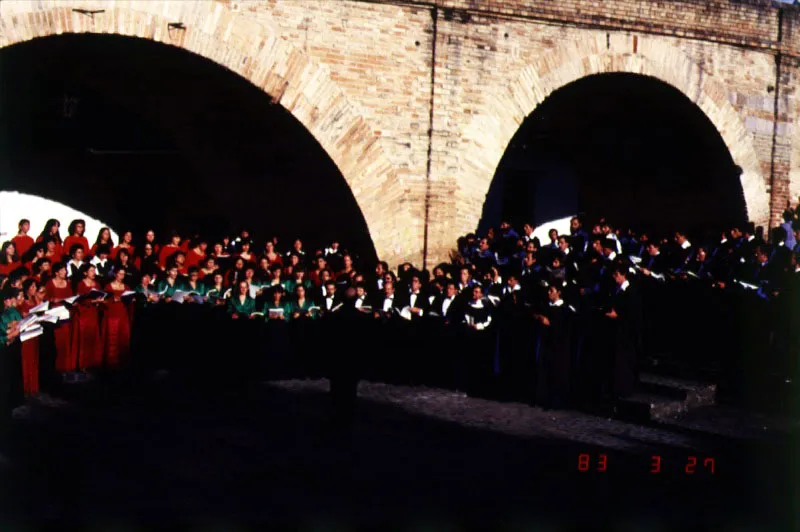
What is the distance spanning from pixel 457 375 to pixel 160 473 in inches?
204

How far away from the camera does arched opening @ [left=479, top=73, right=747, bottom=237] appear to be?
1769 centimetres

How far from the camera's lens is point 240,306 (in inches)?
497

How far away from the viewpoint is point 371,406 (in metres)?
11.2

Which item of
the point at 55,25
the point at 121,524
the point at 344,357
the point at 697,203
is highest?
the point at 55,25

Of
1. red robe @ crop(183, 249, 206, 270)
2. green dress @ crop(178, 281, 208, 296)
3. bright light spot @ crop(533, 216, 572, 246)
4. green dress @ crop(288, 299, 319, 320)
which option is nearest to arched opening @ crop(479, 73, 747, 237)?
bright light spot @ crop(533, 216, 572, 246)

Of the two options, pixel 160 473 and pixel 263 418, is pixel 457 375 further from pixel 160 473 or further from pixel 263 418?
pixel 160 473

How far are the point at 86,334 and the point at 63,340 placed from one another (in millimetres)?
304

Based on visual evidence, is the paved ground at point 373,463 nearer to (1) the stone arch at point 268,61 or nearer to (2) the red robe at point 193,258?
(2) the red robe at point 193,258

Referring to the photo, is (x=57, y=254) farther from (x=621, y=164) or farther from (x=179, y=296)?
(x=621, y=164)

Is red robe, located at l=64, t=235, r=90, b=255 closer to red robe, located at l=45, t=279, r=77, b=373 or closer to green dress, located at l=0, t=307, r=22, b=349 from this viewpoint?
red robe, located at l=45, t=279, r=77, b=373

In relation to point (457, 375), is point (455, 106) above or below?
above

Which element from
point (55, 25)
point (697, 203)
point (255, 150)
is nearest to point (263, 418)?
point (55, 25)

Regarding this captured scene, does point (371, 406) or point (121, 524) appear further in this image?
point (371, 406)

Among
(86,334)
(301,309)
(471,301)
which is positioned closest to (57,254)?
(86,334)
